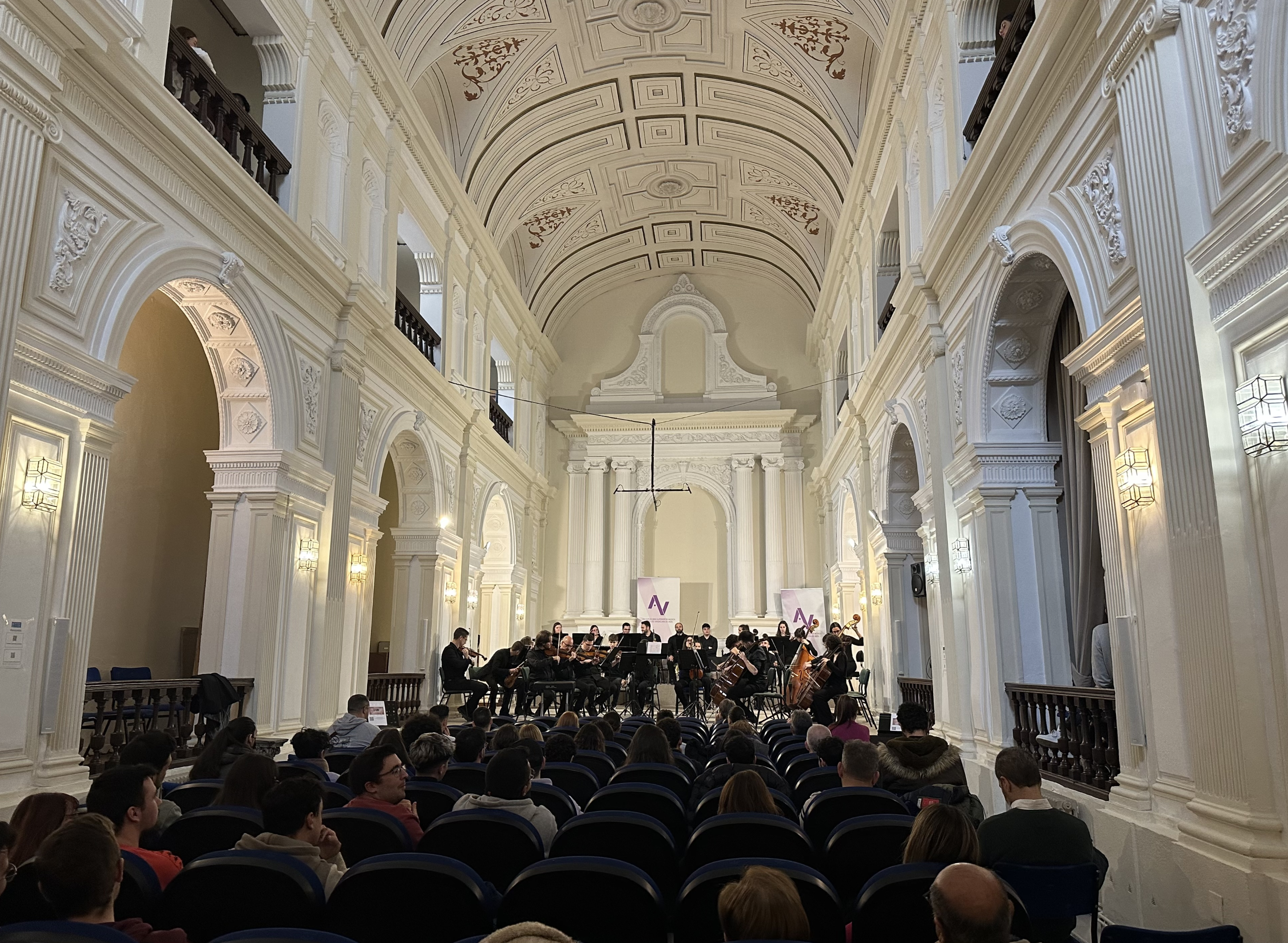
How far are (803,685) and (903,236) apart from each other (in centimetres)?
597

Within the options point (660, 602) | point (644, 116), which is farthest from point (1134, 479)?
point (660, 602)

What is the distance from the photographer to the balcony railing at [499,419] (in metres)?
20.0

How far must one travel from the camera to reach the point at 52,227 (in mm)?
6777

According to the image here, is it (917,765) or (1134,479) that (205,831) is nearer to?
(917,765)

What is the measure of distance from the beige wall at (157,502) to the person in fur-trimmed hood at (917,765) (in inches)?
377

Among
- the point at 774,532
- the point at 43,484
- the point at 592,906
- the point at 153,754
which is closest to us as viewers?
the point at 592,906

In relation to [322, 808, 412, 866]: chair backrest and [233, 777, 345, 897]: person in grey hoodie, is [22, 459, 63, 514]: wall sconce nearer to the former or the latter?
[322, 808, 412, 866]: chair backrest

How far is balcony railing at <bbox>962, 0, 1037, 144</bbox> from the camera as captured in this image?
809cm

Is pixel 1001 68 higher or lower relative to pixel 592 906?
higher

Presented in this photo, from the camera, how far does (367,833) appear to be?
3881mm

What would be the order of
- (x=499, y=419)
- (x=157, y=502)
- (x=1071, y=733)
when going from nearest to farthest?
(x=1071, y=733) < (x=157, y=502) < (x=499, y=419)

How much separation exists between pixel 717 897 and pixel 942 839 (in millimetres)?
842

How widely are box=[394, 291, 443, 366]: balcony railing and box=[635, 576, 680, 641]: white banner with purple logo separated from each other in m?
7.82

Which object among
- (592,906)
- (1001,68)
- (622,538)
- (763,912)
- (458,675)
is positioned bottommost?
(592,906)
